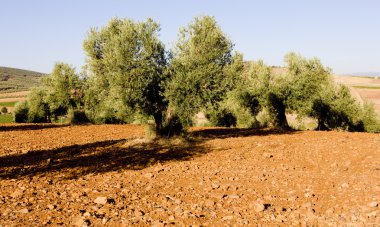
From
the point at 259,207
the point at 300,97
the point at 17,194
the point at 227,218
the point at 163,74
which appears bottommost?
the point at 227,218

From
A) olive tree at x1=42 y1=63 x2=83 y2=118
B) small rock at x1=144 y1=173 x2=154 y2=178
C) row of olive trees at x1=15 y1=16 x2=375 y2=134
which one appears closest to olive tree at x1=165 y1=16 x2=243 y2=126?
row of olive trees at x1=15 y1=16 x2=375 y2=134

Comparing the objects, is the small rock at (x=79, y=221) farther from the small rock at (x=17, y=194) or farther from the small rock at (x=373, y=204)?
the small rock at (x=373, y=204)

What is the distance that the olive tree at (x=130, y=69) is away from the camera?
750 inches

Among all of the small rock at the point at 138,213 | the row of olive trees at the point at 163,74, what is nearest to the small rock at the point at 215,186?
the small rock at the point at 138,213

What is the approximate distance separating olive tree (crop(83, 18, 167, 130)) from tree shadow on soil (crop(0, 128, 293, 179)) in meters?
2.38

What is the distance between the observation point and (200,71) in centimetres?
1986

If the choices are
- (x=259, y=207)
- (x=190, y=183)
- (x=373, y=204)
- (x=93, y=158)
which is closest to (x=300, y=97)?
(x=93, y=158)

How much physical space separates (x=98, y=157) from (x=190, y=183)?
22.2 feet

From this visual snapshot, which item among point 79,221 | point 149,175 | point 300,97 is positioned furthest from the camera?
point 300,97

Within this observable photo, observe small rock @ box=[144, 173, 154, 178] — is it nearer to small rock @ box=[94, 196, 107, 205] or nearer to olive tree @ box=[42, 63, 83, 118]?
small rock @ box=[94, 196, 107, 205]

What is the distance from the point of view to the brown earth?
843 cm

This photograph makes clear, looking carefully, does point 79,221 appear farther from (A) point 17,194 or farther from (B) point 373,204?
(B) point 373,204

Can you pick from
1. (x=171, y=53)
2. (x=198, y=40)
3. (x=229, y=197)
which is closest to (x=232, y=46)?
(x=198, y=40)

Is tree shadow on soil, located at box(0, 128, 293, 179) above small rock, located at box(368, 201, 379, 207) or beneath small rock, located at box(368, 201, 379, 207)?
above
